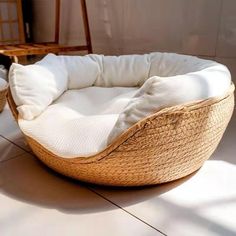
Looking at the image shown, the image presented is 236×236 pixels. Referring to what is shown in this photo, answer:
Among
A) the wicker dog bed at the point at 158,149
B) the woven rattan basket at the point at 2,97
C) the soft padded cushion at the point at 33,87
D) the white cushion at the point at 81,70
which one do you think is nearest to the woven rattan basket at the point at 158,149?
the wicker dog bed at the point at 158,149

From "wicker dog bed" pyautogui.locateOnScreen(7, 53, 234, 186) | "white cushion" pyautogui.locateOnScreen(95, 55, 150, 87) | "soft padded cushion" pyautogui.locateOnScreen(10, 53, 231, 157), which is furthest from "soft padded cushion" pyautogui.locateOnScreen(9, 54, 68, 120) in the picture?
"white cushion" pyautogui.locateOnScreen(95, 55, 150, 87)

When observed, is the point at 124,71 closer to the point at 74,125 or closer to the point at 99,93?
the point at 99,93

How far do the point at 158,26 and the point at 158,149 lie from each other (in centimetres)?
95

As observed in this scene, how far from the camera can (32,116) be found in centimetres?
81

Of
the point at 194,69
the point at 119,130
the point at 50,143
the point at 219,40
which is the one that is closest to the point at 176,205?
the point at 119,130

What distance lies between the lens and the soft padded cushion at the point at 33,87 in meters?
0.81

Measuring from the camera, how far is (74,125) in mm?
754

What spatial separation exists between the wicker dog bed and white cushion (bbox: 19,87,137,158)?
0.02 metres

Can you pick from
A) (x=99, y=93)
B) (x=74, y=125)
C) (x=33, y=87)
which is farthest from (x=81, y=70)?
(x=74, y=125)

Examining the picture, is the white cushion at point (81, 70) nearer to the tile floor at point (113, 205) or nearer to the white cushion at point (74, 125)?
the white cushion at point (74, 125)

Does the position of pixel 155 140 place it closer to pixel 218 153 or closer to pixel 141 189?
pixel 141 189

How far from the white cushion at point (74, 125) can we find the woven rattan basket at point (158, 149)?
0.9 inches

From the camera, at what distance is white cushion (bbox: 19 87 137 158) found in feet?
2.23

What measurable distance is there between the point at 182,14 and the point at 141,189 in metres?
0.92
